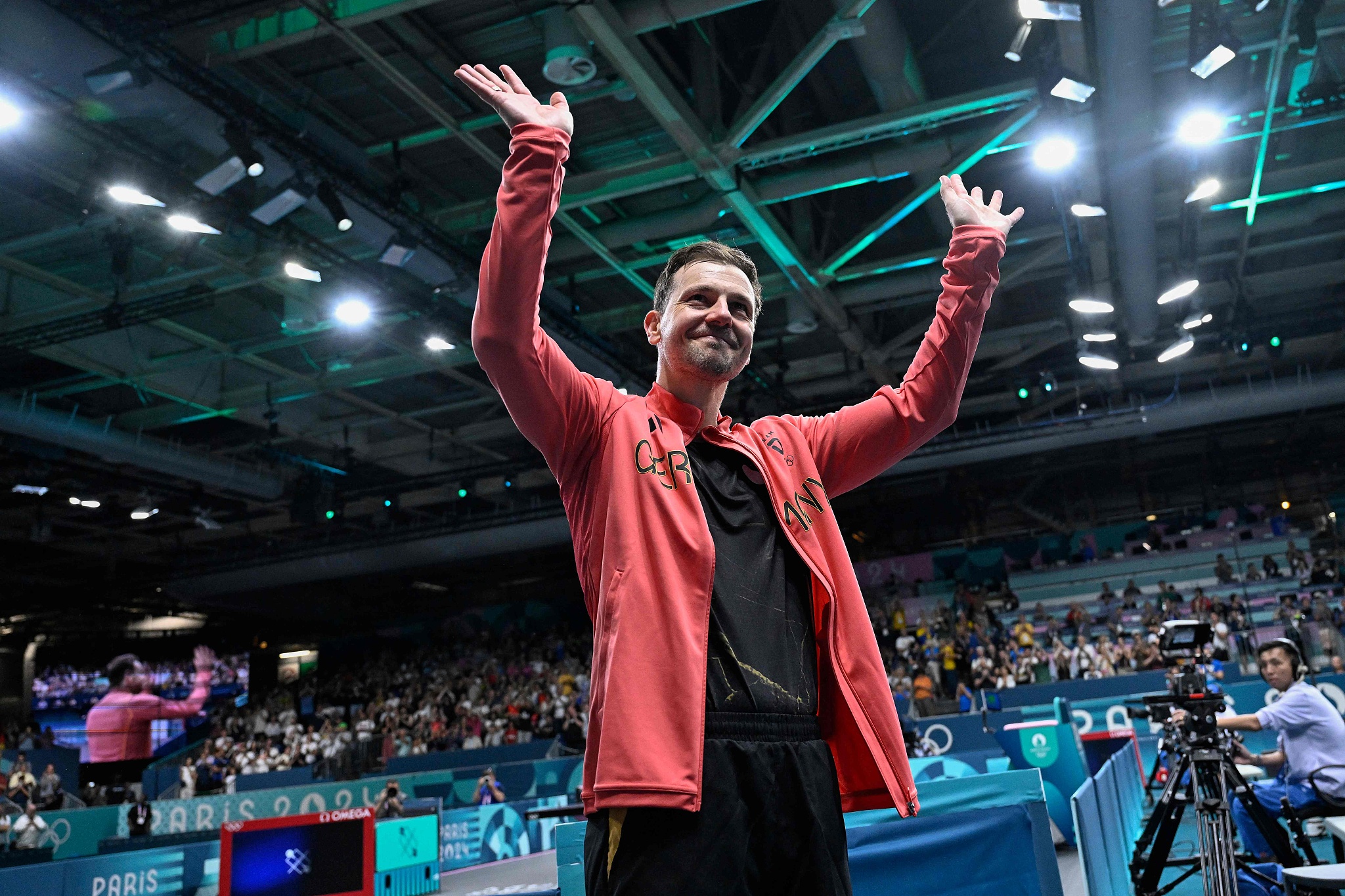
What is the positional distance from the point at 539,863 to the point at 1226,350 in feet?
42.9

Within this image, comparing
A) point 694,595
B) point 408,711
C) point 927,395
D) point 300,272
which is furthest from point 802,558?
point 408,711

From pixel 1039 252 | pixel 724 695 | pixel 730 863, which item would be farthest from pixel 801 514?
pixel 1039 252

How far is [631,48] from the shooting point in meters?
7.93

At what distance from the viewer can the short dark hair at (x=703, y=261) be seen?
182 centimetres

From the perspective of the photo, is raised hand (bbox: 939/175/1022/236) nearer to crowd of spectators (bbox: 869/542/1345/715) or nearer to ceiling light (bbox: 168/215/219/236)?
ceiling light (bbox: 168/215/219/236)

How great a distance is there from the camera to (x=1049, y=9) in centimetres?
720

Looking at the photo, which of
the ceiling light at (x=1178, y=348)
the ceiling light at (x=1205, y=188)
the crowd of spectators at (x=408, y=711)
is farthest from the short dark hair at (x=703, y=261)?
the crowd of spectators at (x=408, y=711)

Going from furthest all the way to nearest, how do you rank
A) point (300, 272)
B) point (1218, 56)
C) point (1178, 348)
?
point (1178, 348), point (300, 272), point (1218, 56)

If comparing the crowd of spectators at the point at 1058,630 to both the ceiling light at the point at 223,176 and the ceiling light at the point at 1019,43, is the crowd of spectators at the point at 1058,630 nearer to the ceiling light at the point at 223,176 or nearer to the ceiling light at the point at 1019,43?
the ceiling light at the point at 1019,43

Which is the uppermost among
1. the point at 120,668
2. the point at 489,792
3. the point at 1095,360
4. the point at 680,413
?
the point at 1095,360

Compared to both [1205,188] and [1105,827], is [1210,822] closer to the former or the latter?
[1105,827]

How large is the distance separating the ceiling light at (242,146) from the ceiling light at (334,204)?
2.52 feet

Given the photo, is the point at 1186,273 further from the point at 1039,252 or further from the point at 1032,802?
the point at 1032,802

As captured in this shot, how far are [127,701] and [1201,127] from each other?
3175 centimetres
